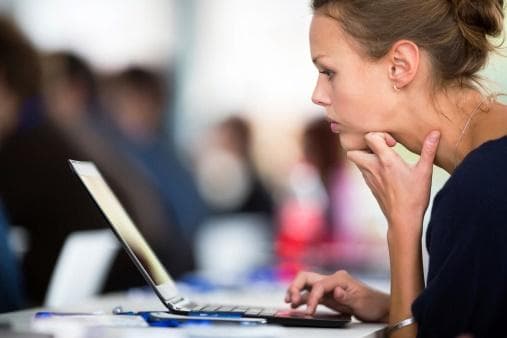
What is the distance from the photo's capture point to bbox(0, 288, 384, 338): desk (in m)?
1.60

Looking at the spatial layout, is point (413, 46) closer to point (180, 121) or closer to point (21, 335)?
point (21, 335)

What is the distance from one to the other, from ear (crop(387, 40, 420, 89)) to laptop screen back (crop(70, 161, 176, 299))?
56 centimetres

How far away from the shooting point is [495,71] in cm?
213

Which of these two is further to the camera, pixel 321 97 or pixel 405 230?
pixel 321 97

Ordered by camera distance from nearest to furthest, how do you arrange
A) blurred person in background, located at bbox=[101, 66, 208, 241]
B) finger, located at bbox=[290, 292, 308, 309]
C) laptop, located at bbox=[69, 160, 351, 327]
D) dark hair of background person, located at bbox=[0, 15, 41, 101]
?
1. laptop, located at bbox=[69, 160, 351, 327]
2. finger, located at bbox=[290, 292, 308, 309]
3. dark hair of background person, located at bbox=[0, 15, 41, 101]
4. blurred person in background, located at bbox=[101, 66, 208, 241]

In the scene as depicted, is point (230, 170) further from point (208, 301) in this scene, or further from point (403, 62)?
point (403, 62)

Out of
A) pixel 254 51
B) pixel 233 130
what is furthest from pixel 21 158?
pixel 254 51

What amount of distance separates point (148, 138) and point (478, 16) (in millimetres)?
3304

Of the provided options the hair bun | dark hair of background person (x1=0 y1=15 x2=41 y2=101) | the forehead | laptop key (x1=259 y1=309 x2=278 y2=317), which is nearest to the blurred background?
dark hair of background person (x1=0 y1=15 x2=41 y2=101)

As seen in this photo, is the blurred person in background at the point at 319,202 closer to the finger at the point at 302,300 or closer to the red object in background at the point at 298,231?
the red object in background at the point at 298,231

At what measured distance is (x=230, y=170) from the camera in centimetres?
705

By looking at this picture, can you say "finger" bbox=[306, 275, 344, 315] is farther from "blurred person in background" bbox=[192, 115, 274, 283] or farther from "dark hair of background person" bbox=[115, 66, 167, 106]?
"blurred person in background" bbox=[192, 115, 274, 283]

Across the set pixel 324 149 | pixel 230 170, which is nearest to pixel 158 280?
pixel 324 149

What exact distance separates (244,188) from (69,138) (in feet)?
10.2
